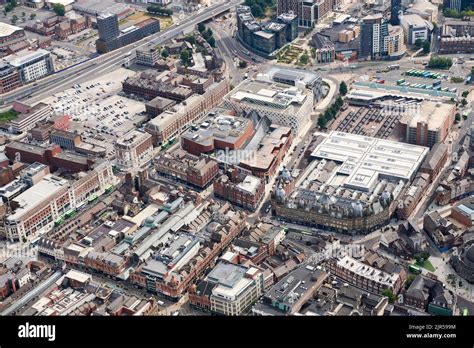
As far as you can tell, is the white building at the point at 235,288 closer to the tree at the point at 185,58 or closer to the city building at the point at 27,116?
the city building at the point at 27,116

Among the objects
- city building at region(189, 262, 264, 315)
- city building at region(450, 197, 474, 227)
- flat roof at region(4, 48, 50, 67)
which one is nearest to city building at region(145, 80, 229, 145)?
flat roof at region(4, 48, 50, 67)

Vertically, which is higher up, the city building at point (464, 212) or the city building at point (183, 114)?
the city building at point (183, 114)

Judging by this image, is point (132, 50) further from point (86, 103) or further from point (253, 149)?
point (253, 149)

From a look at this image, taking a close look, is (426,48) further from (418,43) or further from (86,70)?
(86,70)

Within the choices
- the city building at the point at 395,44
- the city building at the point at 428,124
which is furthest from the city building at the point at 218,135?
the city building at the point at 395,44

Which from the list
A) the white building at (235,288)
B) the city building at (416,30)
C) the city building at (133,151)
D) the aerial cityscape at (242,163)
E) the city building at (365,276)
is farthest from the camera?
the city building at (416,30)

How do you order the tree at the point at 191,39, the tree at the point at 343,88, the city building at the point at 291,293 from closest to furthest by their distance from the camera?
the city building at the point at 291,293 → the tree at the point at 343,88 → the tree at the point at 191,39

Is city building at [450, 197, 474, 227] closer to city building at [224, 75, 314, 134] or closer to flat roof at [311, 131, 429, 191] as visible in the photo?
flat roof at [311, 131, 429, 191]
